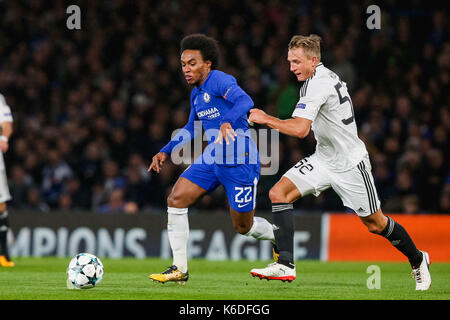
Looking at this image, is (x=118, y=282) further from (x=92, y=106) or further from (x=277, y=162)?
(x=92, y=106)

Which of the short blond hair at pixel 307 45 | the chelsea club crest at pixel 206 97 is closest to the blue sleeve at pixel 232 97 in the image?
the chelsea club crest at pixel 206 97

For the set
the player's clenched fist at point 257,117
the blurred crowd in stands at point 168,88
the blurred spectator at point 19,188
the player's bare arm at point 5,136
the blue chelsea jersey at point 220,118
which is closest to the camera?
the player's clenched fist at point 257,117

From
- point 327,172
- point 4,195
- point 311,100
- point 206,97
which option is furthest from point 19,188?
point 311,100

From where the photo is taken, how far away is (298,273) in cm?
919

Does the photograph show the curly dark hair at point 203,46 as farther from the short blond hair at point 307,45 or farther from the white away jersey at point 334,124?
the white away jersey at point 334,124

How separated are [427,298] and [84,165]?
8.49 m

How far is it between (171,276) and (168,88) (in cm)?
788

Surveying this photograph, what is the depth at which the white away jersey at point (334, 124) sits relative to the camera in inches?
279

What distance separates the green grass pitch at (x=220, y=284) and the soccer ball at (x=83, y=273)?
0.25ft

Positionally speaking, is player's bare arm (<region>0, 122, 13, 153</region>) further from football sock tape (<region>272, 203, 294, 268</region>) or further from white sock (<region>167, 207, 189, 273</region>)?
football sock tape (<region>272, 203, 294, 268</region>)

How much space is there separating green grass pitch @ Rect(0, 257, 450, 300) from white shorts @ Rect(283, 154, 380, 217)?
2.46 ft

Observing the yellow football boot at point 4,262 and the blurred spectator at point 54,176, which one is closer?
the yellow football boot at point 4,262

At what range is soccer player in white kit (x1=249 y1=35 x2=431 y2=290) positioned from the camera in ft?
23.1

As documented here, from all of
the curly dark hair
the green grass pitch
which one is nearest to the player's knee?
the green grass pitch
